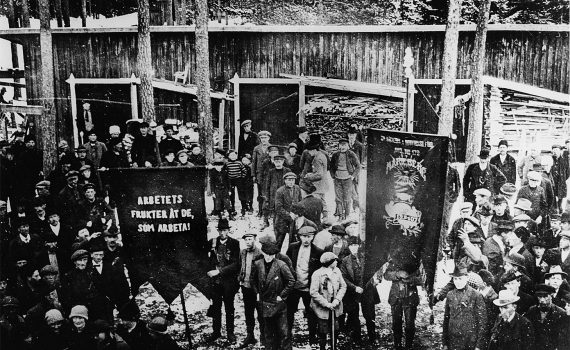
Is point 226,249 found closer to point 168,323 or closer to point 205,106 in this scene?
point 168,323

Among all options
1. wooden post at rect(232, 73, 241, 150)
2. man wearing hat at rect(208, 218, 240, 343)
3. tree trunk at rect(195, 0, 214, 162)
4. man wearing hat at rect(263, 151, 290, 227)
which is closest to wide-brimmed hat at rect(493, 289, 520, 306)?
man wearing hat at rect(263, 151, 290, 227)

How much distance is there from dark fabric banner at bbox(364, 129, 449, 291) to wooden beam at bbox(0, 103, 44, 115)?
15.9 feet

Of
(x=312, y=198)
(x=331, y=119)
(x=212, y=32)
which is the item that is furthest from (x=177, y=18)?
(x=312, y=198)

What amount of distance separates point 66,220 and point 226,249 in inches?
91.0

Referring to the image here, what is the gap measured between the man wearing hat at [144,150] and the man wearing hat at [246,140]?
1186mm

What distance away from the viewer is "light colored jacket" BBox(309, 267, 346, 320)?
679 cm

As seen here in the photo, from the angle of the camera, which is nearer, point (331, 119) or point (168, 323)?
point (168, 323)

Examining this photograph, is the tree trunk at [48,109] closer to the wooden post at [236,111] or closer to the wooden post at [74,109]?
the wooden post at [74,109]

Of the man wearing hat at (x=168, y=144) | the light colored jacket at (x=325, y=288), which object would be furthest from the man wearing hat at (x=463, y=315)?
the man wearing hat at (x=168, y=144)

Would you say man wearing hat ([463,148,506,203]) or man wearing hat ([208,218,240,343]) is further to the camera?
man wearing hat ([463,148,506,203])

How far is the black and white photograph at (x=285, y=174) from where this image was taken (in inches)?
273

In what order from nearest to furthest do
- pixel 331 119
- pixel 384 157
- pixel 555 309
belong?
pixel 555 309 → pixel 384 157 → pixel 331 119

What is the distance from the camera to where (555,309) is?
6648 mm

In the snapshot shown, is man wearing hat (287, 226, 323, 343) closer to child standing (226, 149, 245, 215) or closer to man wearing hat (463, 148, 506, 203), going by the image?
child standing (226, 149, 245, 215)
